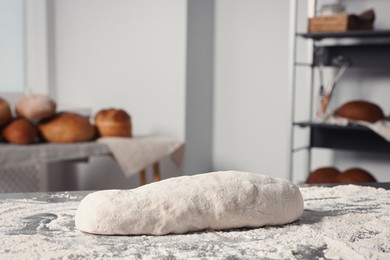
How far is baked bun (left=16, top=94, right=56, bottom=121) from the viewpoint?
2.62m

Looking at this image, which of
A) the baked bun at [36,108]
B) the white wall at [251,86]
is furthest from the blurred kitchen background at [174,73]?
the baked bun at [36,108]

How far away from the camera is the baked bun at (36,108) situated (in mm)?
2621

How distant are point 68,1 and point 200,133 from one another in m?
1.23

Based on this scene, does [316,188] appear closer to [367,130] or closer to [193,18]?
[367,130]

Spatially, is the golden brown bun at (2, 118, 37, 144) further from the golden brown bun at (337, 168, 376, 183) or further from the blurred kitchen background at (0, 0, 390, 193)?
the golden brown bun at (337, 168, 376, 183)

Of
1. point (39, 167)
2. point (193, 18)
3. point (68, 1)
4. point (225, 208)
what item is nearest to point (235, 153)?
point (193, 18)

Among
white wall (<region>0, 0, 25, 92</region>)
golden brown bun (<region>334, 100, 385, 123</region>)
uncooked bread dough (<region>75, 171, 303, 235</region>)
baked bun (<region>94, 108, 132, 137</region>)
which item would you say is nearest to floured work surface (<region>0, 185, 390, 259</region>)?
uncooked bread dough (<region>75, 171, 303, 235</region>)

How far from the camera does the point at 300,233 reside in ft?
2.76

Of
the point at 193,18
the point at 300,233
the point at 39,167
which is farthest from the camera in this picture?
the point at 193,18

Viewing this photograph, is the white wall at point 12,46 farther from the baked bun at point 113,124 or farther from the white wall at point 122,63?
the baked bun at point 113,124

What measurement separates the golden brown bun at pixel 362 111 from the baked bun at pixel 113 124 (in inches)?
42.2

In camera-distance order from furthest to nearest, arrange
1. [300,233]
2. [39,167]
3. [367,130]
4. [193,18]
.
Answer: [193,18] → [39,167] → [367,130] → [300,233]

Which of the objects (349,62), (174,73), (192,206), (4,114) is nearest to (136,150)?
(4,114)

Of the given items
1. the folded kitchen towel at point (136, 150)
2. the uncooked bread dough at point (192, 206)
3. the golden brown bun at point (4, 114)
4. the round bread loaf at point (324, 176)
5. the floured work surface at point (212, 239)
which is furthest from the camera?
the round bread loaf at point (324, 176)
